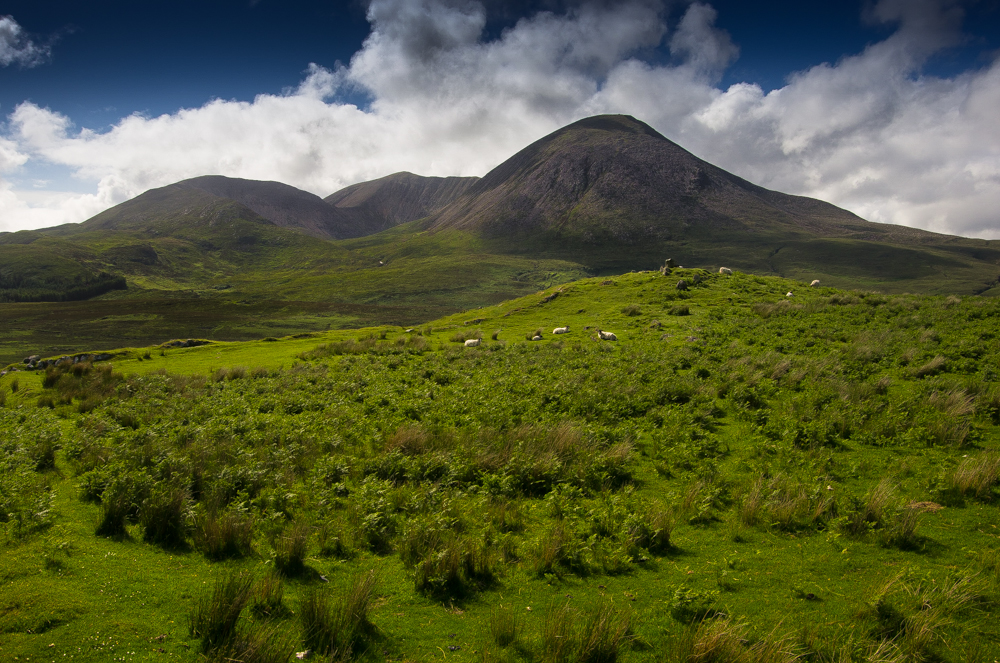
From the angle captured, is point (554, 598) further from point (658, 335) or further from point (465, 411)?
point (658, 335)

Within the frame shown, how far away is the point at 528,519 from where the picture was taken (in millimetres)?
8750

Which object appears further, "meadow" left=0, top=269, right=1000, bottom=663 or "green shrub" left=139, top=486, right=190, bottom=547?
"green shrub" left=139, top=486, right=190, bottom=547

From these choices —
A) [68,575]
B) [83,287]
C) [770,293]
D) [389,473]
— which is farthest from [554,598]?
[83,287]

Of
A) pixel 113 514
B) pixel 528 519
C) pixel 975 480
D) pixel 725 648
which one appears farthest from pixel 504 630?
pixel 975 480

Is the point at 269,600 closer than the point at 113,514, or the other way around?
the point at 269,600

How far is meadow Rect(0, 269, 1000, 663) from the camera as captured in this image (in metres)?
5.35

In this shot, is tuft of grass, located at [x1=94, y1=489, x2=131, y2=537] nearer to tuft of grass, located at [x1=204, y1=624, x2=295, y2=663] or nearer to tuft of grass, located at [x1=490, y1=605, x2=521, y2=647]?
tuft of grass, located at [x1=204, y1=624, x2=295, y2=663]

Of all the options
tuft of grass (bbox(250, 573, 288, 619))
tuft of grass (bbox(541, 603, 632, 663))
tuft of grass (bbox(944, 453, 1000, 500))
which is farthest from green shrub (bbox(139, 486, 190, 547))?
tuft of grass (bbox(944, 453, 1000, 500))

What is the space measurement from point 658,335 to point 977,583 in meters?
23.7

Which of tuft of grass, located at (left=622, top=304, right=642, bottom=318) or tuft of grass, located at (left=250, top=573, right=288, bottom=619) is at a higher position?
tuft of grass, located at (left=622, top=304, right=642, bottom=318)

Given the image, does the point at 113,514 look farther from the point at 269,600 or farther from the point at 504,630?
the point at 504,630

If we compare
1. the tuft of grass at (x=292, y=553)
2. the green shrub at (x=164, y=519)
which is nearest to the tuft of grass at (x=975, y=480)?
the tuft of grass at (x=292, y=553)

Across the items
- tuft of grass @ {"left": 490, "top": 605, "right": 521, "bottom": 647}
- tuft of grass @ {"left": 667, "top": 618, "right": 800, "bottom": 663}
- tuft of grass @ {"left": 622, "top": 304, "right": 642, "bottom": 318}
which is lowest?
tuft of grass @ {"left": 490, "top": 605, "right": 521, "bottom": 647}

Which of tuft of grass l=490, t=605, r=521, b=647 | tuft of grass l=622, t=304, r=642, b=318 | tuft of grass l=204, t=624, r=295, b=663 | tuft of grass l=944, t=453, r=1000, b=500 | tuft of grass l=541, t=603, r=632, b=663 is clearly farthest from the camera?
tuft of grass l=622, t=304, r=642, b=318
